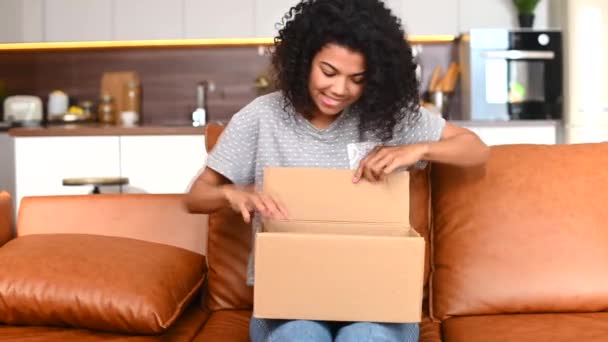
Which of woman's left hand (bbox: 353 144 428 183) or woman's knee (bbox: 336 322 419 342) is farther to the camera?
woman's left hand (bbox: 353 144 428 183)

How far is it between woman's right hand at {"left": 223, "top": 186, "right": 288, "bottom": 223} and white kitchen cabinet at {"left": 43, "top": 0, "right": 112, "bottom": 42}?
317 centimetres

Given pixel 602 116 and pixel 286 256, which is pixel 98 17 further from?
pixel 286 256

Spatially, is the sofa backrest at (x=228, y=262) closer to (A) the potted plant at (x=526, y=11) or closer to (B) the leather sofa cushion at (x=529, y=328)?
(B) the leather sofa cushion at (x=529, y=328)

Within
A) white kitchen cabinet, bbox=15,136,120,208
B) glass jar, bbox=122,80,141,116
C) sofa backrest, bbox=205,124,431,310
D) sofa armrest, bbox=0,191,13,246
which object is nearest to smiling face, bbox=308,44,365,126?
sofa backrest, bbox=205,124,431,310

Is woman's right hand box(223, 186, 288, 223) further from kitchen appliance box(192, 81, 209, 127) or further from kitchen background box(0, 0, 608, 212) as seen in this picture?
kitchen appliance box(192, 81, 209, 127)

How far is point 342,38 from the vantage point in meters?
1.56

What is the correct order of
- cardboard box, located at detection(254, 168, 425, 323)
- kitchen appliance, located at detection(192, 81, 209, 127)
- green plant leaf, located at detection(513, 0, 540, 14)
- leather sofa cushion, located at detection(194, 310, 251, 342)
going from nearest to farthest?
cardboard box, located at detection(254, 168, 425, 323), leather sofa cushion, located at detection(194, 310, 251, 342), green plant leaf, located at detection(513, 0, 540, 14), kitchen appliance, located at detection(192, 81, 209, 127)

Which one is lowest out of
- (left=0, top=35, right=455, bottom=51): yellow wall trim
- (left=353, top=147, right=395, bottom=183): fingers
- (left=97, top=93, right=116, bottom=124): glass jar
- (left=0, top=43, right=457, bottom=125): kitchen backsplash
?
(left=353, top=147, right=395, bottom=183): fingers

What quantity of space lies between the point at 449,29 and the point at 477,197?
2722 mm

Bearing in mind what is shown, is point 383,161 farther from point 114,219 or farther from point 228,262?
point 114,219

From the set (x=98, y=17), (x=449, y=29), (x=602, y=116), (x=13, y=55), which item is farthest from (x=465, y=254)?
(x=13, y=55)

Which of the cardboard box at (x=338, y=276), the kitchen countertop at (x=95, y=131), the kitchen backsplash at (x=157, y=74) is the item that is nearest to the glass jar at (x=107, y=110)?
the kitchen backsplash at (x=157, y=74)

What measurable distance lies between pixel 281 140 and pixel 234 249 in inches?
13.6

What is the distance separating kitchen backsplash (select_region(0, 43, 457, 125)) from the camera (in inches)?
186
